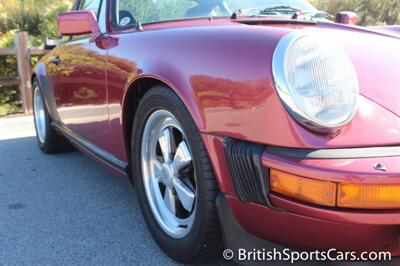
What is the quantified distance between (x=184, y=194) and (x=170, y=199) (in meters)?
0.18

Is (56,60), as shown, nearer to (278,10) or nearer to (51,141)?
(51,141)

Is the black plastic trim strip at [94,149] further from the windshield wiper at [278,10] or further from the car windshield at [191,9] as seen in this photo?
the windshield wiper at [278,10]

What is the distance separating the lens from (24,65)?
766cm

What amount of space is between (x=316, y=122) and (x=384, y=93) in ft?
1.28

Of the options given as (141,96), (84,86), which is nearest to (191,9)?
(141,96)

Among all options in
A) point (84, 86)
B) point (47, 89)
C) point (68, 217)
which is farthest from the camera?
point (47, 89)

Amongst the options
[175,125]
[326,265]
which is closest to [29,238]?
[175,125]

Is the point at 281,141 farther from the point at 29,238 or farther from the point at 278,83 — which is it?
the point at 29,238

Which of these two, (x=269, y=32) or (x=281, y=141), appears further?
(x=269, y=32)

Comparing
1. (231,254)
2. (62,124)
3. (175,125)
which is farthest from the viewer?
(62,124)

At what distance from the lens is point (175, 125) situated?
7.44ft

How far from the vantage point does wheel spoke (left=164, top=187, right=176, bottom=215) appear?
2.39m

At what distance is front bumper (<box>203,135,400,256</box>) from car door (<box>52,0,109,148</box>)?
1.32m

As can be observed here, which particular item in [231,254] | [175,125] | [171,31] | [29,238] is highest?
[171,31]
